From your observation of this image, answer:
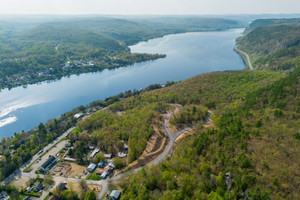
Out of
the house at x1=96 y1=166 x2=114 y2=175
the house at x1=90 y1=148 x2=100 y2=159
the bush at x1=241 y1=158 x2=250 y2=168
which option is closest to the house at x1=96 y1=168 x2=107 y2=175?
the house at x1=96 y1=166 x2=114 y2=175

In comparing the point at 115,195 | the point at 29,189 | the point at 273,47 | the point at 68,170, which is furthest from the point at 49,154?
the point at 273,47

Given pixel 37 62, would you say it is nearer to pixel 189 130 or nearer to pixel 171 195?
pixel 189 130

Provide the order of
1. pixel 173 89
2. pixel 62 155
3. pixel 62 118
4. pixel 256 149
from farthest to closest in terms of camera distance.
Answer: pixel 173 89 → pixel 62 118 → pixel 62 155 → pixel 256 149

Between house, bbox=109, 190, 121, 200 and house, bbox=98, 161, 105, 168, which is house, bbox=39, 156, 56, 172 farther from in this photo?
house, bbox=109, 190, 121, 200

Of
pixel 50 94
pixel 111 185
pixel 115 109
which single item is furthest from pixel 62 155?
pixel 50 94

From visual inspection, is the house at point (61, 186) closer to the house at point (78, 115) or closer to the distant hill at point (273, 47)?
the house at point (78, 115)

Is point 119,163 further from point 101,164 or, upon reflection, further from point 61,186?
point 61,186
